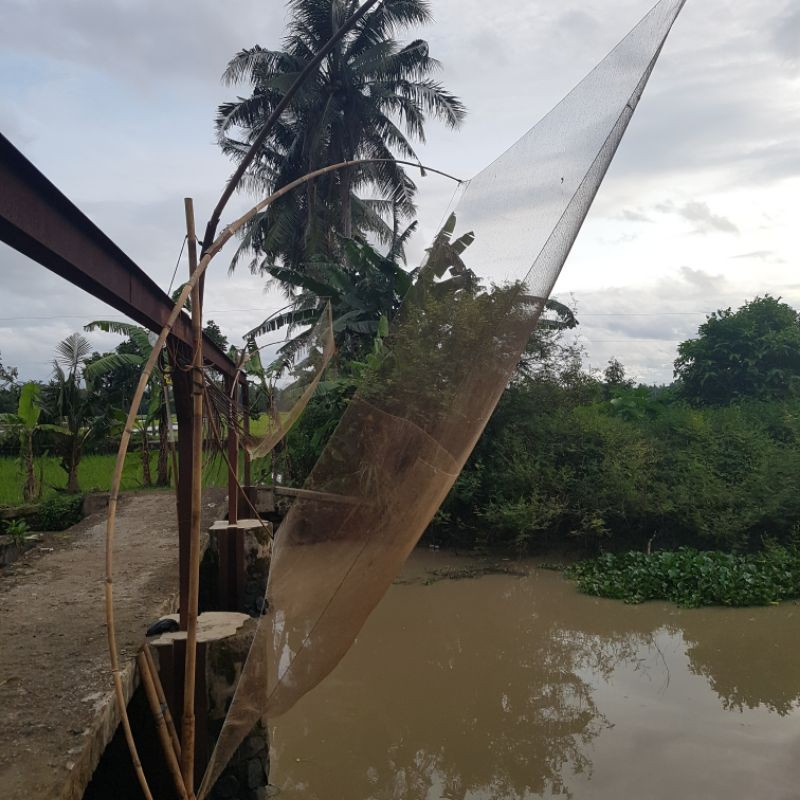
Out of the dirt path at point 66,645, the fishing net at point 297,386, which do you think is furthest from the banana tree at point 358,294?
the fishing net at point 297,386

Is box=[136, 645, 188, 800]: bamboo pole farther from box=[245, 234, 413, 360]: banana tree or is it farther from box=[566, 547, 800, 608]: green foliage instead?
box=[245, 234, 413, 360]: banana tree

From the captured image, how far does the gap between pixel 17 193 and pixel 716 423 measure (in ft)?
33.7

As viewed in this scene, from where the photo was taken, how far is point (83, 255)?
2.07 meters

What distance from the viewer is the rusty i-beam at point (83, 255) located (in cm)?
168

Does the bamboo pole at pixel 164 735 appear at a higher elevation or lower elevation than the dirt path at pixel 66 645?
higher

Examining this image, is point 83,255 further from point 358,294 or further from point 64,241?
point 358,294

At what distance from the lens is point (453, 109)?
16859mm

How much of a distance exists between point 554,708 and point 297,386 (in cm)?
268

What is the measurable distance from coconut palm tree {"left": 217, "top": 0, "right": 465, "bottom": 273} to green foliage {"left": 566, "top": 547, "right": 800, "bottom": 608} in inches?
393

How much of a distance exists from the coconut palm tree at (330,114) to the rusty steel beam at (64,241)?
13.3 meters

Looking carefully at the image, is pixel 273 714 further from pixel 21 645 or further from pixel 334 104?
pixel 334 104

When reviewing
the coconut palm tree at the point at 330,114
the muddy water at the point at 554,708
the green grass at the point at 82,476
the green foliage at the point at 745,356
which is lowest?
the muddy water at the point at 554,708

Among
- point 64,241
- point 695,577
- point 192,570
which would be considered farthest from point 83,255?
point 695,577

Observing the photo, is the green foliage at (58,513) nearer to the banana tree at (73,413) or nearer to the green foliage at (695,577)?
the banana tree at (73,413)
